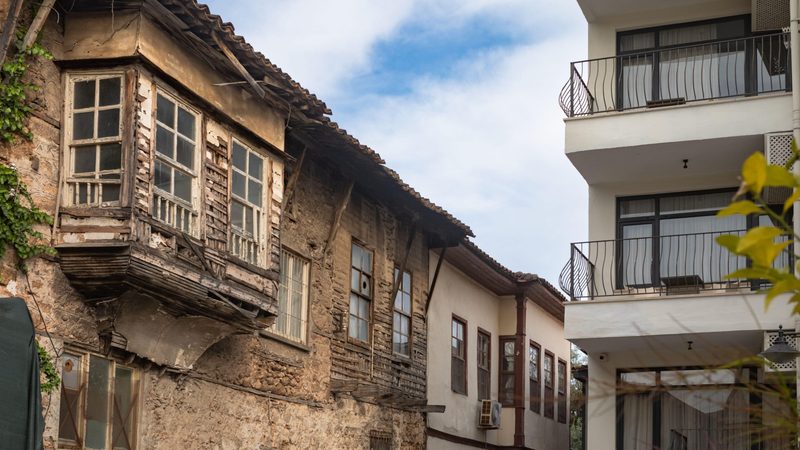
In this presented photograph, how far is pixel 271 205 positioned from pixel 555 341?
15.6 m

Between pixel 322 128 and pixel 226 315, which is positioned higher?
pixel 322 128

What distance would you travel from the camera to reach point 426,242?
22172 millimetres

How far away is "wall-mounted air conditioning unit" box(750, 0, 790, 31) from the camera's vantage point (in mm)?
17078

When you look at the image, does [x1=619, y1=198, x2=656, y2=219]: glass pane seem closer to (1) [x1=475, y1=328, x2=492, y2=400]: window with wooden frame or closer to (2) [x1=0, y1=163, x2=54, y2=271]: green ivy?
(1) [x1=475, y1=328, x2=492, y2=400]: window with wooden frame

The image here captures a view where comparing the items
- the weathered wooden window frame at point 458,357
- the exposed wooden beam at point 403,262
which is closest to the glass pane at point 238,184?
the exposed wooden beam at point 403,262

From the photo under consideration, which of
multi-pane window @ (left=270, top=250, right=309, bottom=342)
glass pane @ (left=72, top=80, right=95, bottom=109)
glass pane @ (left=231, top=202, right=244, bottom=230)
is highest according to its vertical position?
glass pane @ (left=72, top=80, right=95, bottom=109)

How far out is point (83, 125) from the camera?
12.5 meters

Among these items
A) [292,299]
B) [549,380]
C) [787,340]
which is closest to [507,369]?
[549,380]

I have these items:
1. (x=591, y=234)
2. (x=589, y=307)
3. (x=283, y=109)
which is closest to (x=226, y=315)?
(x=283, y=109)

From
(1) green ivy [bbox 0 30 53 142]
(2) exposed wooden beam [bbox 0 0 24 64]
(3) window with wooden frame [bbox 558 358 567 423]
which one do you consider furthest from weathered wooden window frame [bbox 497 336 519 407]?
(2) exposed wooden beam [bbox 0 0 24 64]

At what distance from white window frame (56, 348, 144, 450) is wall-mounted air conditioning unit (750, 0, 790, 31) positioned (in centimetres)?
1019

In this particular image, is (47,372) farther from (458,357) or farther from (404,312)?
(458,357)

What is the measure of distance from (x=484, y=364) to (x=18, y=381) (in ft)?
50.6

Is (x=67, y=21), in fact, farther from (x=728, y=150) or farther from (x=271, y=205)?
(x=728, y=150)
